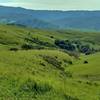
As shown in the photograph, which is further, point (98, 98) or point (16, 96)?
point (98, 98)

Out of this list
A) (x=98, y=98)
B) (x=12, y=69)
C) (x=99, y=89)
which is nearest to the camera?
(x=98, y=98)

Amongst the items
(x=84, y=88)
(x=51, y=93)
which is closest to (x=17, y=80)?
(x=51, y=93)

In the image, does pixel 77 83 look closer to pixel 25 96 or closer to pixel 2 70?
pixel 2 70

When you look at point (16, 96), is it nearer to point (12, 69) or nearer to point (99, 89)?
point (12, 69)

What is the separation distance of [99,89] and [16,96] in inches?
564

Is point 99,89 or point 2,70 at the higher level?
point 2,70

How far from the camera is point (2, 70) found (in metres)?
37.7

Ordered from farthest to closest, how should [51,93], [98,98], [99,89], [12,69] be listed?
[99,89] < [12,69] < [98,98] < [51,93]

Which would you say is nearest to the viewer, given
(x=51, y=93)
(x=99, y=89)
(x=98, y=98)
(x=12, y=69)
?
(x=51, y=93)

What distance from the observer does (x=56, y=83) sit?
124 feet

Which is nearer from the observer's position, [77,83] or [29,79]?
[29,79]

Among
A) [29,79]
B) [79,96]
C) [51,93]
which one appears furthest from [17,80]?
[79,96]

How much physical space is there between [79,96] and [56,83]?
10.9 ft

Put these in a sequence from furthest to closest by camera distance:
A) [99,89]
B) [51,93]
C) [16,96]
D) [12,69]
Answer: [99,89] < [12,69] < [51,93] < [16,96]
